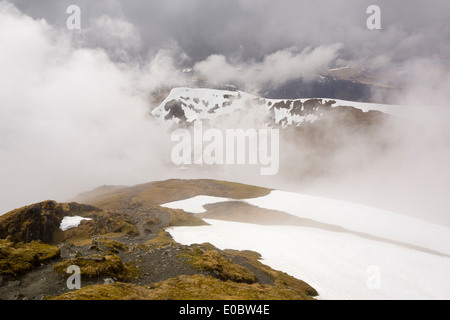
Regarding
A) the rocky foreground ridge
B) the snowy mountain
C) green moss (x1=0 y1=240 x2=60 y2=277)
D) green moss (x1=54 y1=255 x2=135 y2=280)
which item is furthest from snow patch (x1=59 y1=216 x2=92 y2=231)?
green moss (x1=54 y1=255 x2=135 y2=280)

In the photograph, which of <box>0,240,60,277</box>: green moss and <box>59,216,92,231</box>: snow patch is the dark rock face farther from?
<box>0,240,60,277</box>: green moss

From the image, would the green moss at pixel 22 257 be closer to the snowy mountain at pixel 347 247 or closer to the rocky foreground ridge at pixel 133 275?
the rocky foreground ridge at pixel 133 275

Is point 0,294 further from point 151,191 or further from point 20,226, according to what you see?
point 151,191

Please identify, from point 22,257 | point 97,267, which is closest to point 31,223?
point 22,257

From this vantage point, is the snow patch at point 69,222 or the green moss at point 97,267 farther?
the snow patch at point 69,222

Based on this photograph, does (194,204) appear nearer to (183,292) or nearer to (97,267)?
(97,267)

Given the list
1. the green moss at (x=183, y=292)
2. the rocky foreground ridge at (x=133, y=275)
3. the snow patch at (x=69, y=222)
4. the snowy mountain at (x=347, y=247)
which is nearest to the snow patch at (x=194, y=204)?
the snowy mountain at (x=347, y=247)
